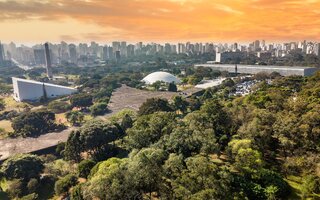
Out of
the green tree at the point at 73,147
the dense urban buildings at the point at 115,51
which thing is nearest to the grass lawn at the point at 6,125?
the green tree at the point at 73,147

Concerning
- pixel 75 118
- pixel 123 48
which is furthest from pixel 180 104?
pixel 123 48

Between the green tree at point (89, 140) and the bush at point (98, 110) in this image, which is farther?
the bush at point (98, 110)

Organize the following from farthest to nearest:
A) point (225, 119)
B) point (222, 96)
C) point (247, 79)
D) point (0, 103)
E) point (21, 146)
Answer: point (247, 79)
point (0, 103)
point (222, 96)
point (21, 146)
point (225, 119)

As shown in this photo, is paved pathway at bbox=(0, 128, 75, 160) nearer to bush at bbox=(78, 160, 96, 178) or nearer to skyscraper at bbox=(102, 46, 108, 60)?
bush at bbox=(78, 160, 96, 178)

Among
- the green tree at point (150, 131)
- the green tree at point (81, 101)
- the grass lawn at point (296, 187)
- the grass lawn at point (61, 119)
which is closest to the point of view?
the grass lawn at point (296, 187)

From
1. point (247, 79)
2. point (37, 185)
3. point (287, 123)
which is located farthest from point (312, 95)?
point (247, 79)

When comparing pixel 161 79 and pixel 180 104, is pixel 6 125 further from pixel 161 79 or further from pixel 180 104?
pixel 161 79

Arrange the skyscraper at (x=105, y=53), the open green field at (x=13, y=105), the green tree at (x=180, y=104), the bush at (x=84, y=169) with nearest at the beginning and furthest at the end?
the bush at (x=84, y=169)
the green tree at (x=180, y=104)
the open green field at (x=13, y=105)
the skyscraper at (x=105, y=53)

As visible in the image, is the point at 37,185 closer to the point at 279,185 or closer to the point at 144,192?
the point at 144,192

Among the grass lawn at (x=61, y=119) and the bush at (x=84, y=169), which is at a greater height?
the bush at (x=84, y=169)

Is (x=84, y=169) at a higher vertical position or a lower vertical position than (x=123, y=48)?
lower

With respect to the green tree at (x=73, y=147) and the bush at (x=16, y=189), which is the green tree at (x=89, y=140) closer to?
the green tree at (x=73, y=147)
